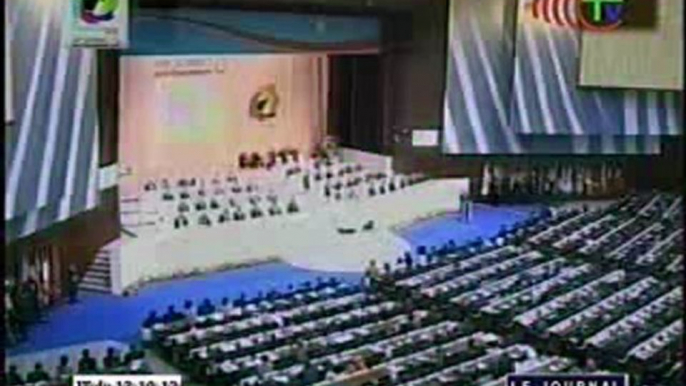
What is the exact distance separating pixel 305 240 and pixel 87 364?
0.52m

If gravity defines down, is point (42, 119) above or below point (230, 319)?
above

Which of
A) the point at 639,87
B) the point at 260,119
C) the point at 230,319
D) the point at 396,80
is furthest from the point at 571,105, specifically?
the point at 230,319

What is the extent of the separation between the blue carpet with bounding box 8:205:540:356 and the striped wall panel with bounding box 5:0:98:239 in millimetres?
206

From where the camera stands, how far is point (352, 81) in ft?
7.50

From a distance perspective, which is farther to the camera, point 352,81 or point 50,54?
point 352,81

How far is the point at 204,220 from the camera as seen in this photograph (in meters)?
2.27

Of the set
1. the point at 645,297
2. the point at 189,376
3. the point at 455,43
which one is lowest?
the point at 189,376

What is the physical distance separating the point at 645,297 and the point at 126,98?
1145 mm

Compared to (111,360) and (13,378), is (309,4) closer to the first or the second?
(111,360)

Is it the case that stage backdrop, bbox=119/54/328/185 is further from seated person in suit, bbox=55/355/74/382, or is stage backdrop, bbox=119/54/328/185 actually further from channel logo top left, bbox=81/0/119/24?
seated person in suit, bbox=55/355/74/382

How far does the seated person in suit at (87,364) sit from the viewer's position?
2189 mm

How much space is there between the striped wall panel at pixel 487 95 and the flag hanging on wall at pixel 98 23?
68 centimetres

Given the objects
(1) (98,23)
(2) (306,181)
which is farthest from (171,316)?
(1) (98,23)

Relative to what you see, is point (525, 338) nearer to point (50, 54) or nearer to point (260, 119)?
point (260, 119)
